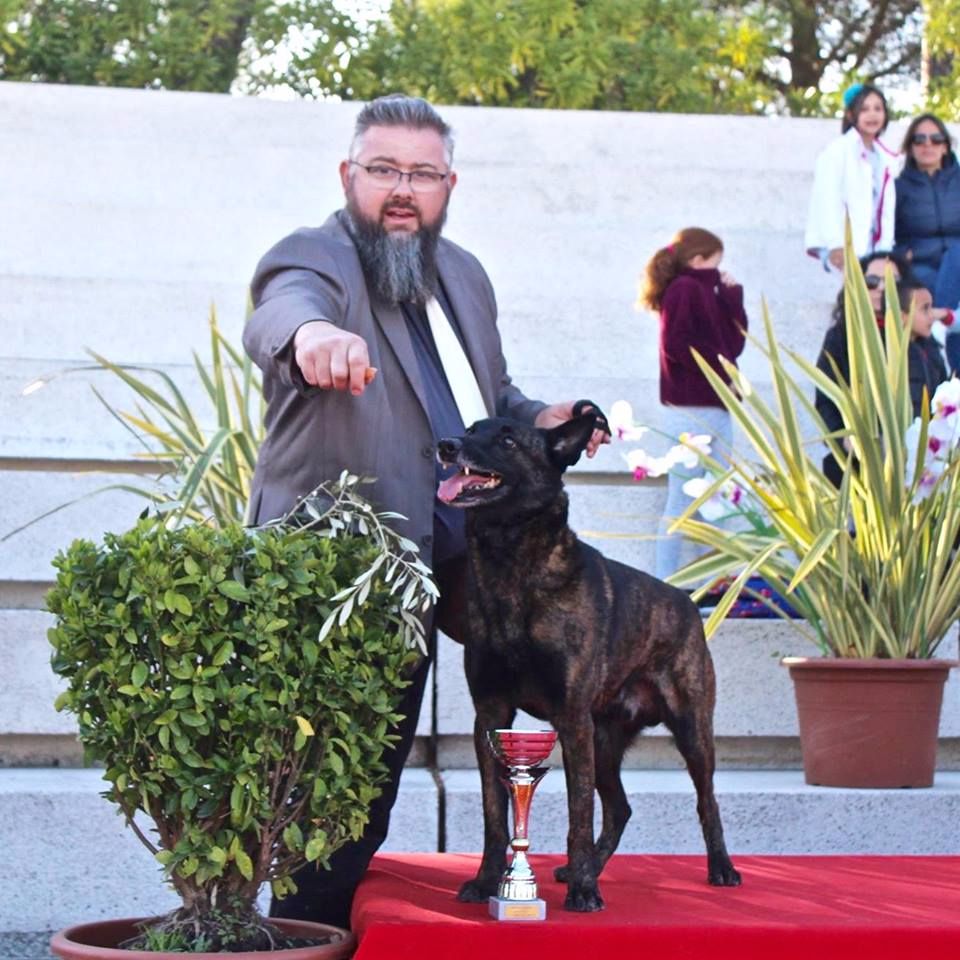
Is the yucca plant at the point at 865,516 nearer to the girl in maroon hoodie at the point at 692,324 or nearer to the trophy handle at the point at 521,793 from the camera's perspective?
the girl in maroon hoodie at the point at 692,324

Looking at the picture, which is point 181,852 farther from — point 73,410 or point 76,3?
point 76,3

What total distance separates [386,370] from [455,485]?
0.45m

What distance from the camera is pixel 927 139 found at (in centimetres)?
863

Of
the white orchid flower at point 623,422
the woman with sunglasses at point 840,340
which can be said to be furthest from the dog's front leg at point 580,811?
the woman with sunglasses at point 840,340

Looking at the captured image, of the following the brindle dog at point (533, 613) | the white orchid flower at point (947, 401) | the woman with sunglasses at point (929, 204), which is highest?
the woman with sunglasses at point (929, 204)

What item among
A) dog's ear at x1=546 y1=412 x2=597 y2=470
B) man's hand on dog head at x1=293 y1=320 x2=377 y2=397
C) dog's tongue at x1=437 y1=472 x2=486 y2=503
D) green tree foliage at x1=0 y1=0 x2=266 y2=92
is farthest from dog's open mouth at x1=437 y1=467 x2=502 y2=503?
green tree foliage at x1=0 y1=0 x2=266 y2=92

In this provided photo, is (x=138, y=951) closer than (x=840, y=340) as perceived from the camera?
Yes

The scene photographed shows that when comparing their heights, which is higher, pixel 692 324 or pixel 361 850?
pixel 692 324

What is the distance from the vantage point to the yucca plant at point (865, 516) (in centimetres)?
529

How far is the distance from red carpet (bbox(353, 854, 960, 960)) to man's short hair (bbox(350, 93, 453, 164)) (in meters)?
1.52

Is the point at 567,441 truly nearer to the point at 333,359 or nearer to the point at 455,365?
the point at 455,365

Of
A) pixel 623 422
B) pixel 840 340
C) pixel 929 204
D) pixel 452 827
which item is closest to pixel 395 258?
pixel 623 422

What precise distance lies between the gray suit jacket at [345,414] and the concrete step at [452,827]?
1.69 meters

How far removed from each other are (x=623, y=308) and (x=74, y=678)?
6059 mm
